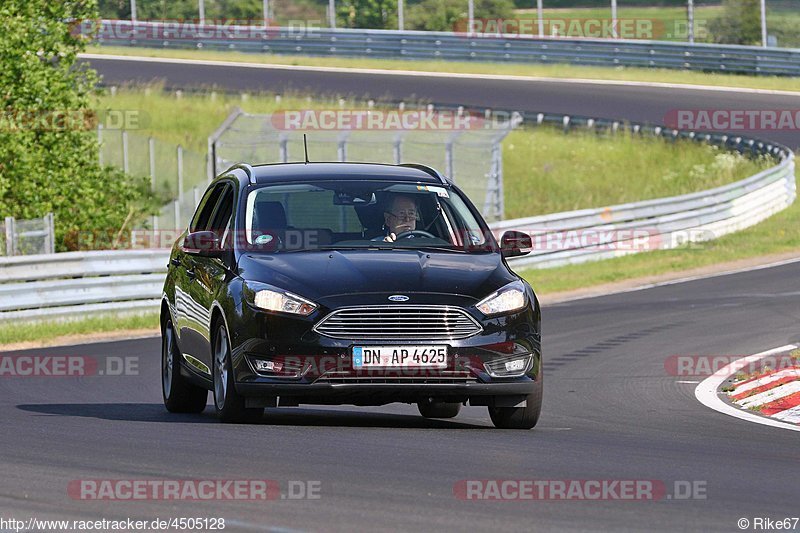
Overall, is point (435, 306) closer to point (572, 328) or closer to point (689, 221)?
point (572, 328)

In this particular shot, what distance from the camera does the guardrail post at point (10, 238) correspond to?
20.7m

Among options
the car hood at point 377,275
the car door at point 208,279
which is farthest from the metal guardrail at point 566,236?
the car hood at point 377,275

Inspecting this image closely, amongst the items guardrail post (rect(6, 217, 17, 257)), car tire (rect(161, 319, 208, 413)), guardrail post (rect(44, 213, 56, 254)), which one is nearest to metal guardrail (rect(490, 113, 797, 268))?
guardrail post (rect(44, 213, 56, 254))

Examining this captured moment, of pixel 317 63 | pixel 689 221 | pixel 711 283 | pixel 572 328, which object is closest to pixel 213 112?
pixel 317 63

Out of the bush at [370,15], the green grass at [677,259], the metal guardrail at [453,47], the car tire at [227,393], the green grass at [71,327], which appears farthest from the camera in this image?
the bush at [370,15]

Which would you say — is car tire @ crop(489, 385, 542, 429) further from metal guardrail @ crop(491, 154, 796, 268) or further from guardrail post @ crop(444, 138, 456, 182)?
guardrail post @ crop(444, 138, 456, 182)

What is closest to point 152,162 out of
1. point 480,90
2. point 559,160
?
point 559,160

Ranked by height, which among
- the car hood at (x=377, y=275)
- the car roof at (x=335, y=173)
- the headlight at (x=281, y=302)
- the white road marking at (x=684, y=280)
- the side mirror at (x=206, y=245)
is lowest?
the white road marking at (x=684, y=280)

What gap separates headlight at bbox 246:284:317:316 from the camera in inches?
376

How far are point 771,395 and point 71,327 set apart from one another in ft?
34.9

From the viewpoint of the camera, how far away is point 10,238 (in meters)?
20.8

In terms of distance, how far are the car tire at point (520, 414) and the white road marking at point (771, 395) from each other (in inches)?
91.2

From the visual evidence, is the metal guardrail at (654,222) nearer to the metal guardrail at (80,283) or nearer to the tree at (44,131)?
the metal guardrail at (80,283)

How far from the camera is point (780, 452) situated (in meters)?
9.04
